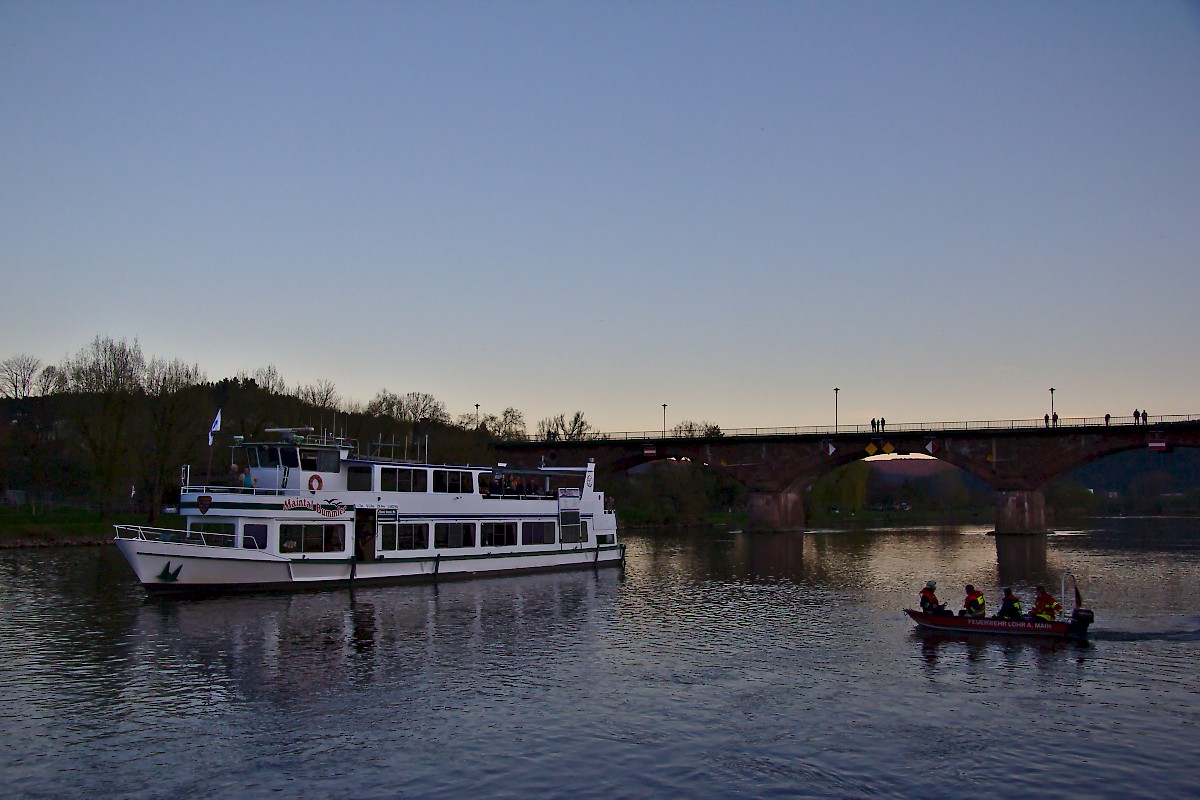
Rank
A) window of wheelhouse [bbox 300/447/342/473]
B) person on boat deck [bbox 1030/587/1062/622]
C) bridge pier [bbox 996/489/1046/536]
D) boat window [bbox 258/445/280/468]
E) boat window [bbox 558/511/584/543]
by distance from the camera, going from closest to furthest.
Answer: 1. person on boat deck [bbox 1030/587/1062/622]
2. window of wheelhouse [bbox 300/447/342/473]
3. boat window [bbox 258/445/280/468]
4. boat window [bbox 558/511/584/543]
5. bridge pier [bbox 996/489/1046/536]

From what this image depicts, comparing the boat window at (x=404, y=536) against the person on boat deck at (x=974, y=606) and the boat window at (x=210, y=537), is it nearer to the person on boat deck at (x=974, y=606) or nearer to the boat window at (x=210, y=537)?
the boat window at (x=210, y=537)

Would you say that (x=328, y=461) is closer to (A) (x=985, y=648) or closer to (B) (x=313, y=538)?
(B) (x=313, y=538)

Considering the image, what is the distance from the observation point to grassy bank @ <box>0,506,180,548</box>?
7150 cm

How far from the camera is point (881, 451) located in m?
108

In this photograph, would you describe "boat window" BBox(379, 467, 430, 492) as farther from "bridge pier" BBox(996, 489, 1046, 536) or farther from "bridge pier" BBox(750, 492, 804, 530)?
"bridge pier" BBox(996, 489, 1046, 536)

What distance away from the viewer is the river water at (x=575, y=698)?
19109mm

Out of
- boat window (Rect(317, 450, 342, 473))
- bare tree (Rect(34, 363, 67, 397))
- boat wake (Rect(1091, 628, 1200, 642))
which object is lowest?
boat wake (Rect(1091, 628, 1200, 642))

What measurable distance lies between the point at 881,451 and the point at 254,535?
258 feet

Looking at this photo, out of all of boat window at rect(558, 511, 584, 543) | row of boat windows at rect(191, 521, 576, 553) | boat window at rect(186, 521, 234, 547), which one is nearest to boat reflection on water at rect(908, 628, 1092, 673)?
row of boat windows at rect(191, 521, 576, 553)

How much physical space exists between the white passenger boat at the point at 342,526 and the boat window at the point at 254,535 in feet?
0.14

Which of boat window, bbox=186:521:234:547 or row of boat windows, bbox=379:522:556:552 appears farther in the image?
row of boat windows, bbox=379:522:556:552

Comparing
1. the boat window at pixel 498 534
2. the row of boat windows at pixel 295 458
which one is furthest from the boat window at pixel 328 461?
the boat window at pixel 498 534

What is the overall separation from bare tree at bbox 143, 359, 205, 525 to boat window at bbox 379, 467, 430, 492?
3593cm

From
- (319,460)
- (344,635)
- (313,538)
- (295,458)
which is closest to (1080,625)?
(344,635)
